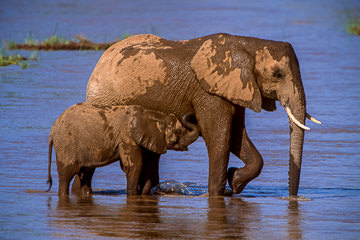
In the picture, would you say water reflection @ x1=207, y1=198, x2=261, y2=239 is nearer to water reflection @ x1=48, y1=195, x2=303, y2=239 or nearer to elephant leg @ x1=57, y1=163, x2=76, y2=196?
water reflection @ x1=48, y1=195, x2=303, y2=239

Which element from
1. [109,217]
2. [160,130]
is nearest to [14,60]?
[160,130]

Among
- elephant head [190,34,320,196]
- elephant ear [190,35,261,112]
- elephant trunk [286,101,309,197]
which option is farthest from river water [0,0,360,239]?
elephant ear [190,35,261,112]

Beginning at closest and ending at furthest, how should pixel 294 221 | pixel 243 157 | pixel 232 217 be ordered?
1. pixel 294 221
2. pixel 232 217
3. pixel 243 157

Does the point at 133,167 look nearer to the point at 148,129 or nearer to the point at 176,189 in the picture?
the point at 148,129

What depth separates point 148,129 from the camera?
39.3 feet

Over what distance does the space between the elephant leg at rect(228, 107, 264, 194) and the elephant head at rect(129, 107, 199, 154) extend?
0.57 metres

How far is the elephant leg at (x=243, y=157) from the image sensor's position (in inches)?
484

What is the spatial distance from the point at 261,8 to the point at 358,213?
3297 centimetres

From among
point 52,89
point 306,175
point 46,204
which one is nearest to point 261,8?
point 52,89

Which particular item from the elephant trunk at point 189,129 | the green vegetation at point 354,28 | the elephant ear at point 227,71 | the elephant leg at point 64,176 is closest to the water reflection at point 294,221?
the elephant ear at point 227,71

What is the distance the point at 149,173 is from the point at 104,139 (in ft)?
2.93

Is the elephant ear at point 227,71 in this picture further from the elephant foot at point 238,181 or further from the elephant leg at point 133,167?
the elephant leg at point 133,167

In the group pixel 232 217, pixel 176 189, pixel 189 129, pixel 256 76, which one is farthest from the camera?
pixel 176 189

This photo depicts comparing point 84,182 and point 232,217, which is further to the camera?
point 84,182
